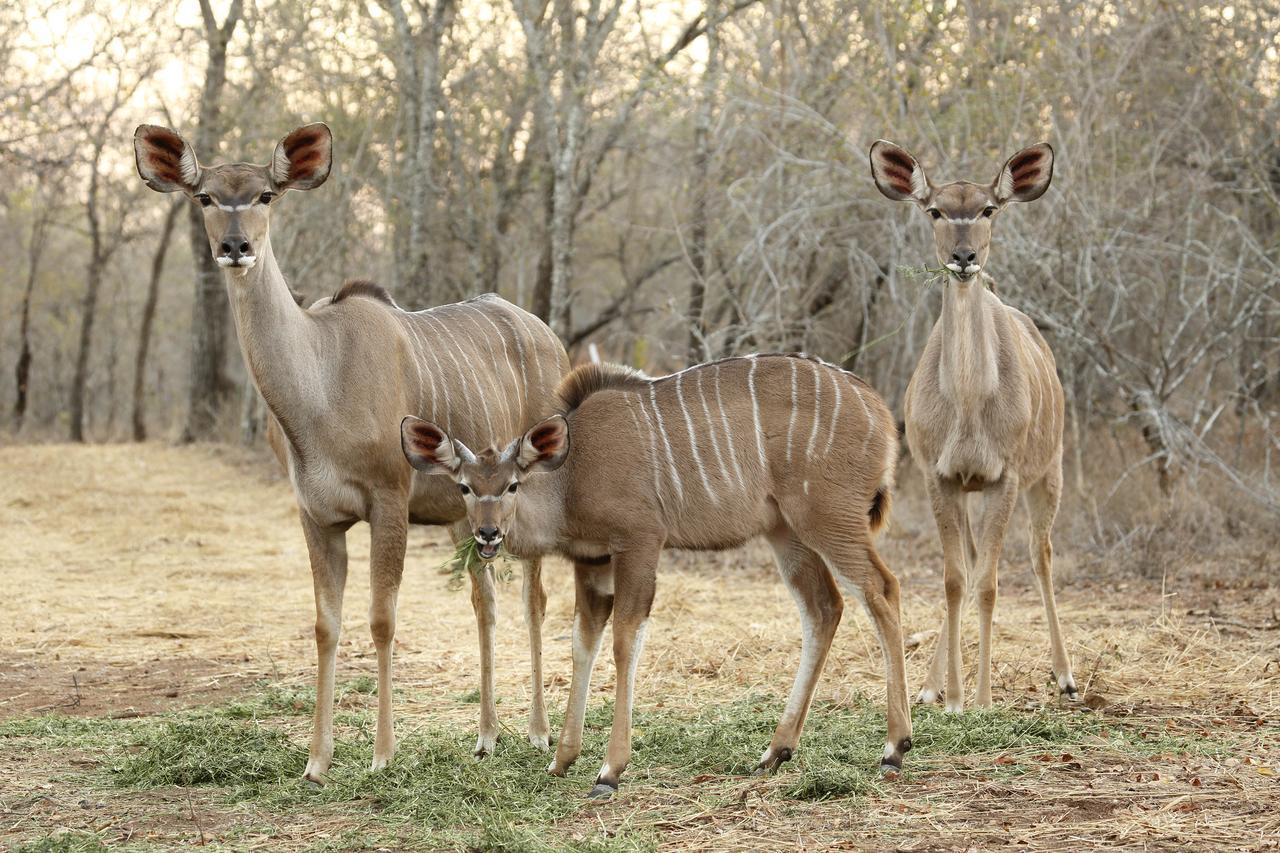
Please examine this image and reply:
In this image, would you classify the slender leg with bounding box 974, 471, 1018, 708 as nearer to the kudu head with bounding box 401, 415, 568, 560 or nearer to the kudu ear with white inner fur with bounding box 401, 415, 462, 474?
the kudu head with bounding box 401, 415, 568, 560

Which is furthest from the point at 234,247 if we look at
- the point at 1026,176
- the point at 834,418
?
the point at 1026,176

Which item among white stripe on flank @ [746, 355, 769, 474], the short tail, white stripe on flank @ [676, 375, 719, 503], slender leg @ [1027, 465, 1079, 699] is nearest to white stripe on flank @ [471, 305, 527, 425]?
white stripe on flank @ [676, 375, 719, 503]

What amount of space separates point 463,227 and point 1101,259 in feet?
32.3

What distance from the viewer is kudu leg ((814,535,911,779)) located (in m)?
4.93

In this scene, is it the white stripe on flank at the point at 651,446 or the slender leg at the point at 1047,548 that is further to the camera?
the slender leg at the point at 1047,548

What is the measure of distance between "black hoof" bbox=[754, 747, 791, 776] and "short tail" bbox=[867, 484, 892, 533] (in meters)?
0.89

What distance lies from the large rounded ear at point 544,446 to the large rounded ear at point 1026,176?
2.42 metres

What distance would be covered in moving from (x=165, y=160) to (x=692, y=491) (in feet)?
7.46

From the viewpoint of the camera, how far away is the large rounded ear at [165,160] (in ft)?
16.6

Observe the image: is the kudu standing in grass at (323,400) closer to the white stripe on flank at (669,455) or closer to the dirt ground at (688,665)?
the dirt ground at (688,665)

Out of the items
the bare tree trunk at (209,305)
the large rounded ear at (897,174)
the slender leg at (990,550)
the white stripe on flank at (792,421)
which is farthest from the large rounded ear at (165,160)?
the bare tree trunk at (209,305)

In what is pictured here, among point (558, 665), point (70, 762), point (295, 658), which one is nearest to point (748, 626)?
point (558, 665)

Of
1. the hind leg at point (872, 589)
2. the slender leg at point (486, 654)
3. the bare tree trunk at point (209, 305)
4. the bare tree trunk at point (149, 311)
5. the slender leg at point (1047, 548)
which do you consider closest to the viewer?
the hind leg at point (872, 589)

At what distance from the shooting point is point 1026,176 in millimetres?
6160
